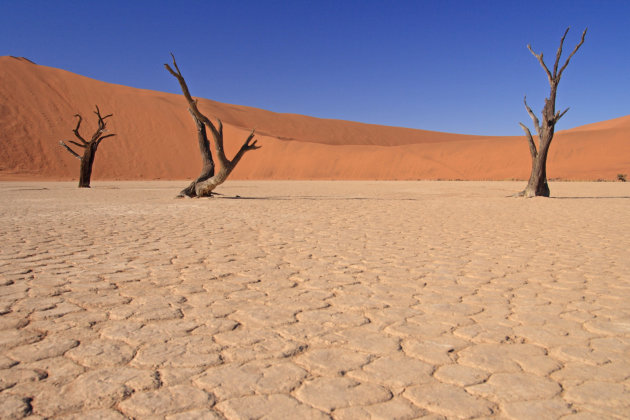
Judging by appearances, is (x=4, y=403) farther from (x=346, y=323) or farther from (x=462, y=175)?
(x=462, y=175)

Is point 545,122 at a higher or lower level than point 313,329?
higher

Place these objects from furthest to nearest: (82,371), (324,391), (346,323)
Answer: (346,323)
(82,371)
(324,391)

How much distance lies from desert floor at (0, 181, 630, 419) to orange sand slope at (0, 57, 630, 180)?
1264 inches

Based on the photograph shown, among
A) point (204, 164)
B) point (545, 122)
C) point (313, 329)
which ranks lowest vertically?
point (313, 329)

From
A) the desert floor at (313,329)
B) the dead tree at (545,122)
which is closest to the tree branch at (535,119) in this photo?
the dead tree at (545,122)

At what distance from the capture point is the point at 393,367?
2.37 meters

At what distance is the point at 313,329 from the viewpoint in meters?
2.91

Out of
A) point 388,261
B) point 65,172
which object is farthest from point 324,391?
point 65,172

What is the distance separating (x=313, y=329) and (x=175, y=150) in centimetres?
4189

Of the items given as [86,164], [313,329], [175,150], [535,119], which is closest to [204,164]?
[86,164]

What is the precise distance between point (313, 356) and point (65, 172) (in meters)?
36.8

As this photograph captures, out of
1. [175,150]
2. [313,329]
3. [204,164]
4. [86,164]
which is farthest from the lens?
[175,150]

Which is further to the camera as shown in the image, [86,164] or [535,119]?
[86,164]

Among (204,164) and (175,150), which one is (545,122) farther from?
(175,150)
